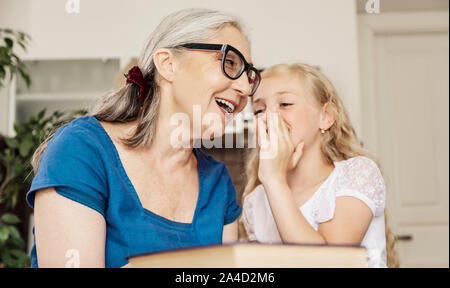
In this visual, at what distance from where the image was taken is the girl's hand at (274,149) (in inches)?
30.0

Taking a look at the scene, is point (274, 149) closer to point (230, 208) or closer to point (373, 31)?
point (230, 208)

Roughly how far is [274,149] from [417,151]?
6.44 feet

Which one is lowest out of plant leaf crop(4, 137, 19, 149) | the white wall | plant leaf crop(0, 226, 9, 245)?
plant leaf crop(0, 226, 9, 245)

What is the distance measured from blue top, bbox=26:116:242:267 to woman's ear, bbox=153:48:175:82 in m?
0.14

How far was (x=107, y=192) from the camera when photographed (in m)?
0.65

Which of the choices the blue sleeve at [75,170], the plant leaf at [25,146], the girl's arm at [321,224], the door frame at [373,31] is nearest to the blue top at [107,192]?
the blue sleeve at [75,170]

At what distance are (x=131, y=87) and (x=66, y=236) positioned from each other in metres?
0.34

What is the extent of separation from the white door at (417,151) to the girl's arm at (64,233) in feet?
7.09

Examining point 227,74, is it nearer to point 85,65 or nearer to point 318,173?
point 318,173

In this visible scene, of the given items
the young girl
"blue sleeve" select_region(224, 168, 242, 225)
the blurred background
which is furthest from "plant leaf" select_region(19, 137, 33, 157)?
"blue sleeve" select_region(224, 168, 242, 225)

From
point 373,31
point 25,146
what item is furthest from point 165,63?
point 373,31

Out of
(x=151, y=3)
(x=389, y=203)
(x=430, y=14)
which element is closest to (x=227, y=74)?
(x=151, y=3)

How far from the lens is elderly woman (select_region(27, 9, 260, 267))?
56 centimetres

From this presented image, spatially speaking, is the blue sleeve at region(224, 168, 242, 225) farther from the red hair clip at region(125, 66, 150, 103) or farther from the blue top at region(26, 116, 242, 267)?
the red hair clip at region(125, 66, 150, 103)
